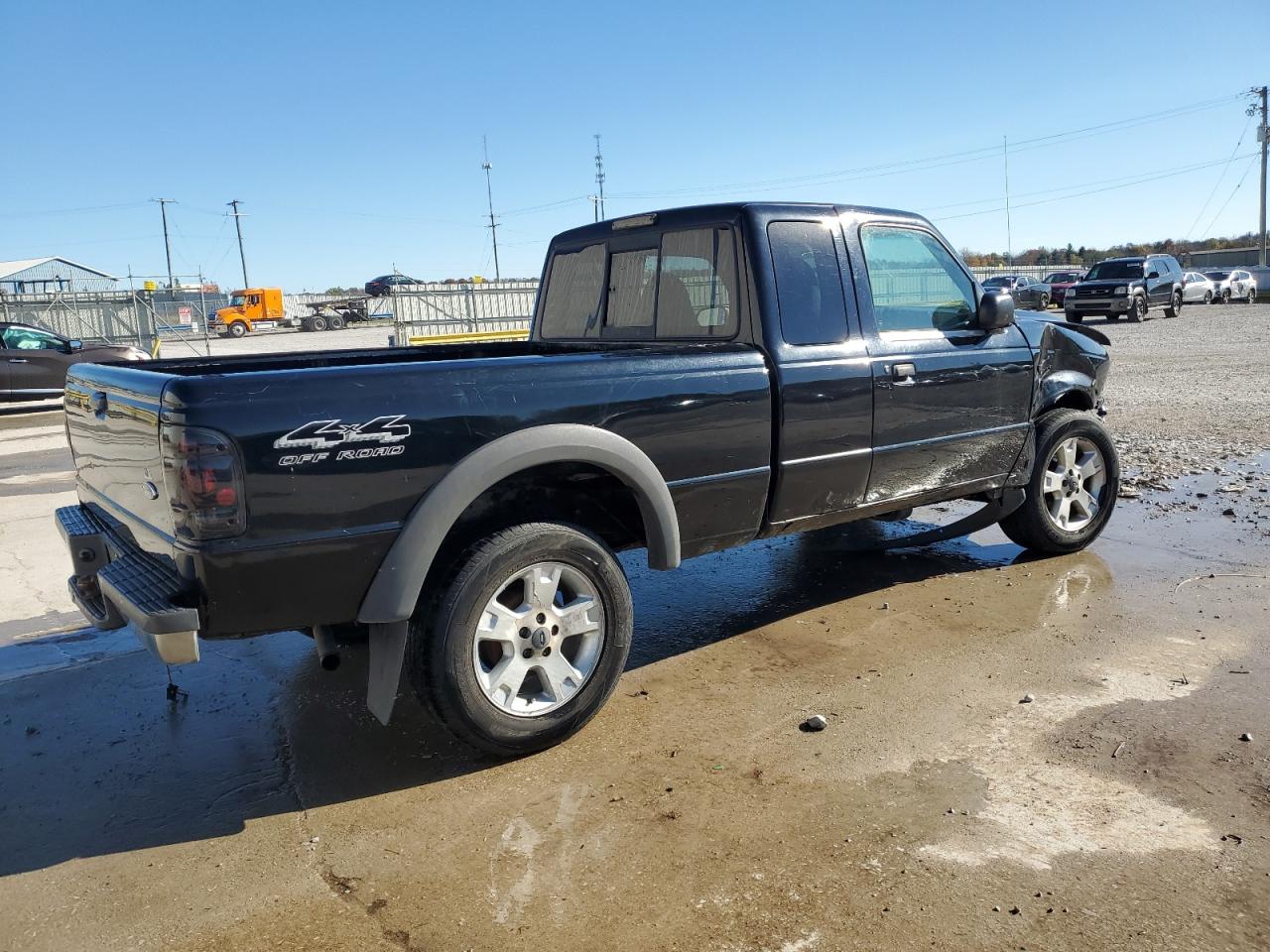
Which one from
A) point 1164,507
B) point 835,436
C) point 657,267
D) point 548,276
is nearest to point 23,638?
point 548,276

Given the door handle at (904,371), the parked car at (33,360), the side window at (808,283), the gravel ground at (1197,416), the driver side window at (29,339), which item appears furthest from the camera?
the driver side window at (29,339)

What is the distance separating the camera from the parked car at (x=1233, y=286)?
3903 centimetres

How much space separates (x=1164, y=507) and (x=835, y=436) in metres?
3.94

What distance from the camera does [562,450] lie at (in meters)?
Result: 3.57

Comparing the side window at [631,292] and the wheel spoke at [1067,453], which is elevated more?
the side window at [631,292]

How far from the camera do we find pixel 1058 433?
226 inches

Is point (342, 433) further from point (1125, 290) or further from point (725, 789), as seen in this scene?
point (1125, 290)

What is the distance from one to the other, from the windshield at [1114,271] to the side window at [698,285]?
1169 inches

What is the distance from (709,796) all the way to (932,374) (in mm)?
2546

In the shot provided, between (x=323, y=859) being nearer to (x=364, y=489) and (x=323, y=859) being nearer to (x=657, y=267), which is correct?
(x=364, y=489)

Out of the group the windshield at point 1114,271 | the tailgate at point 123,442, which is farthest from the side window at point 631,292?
the windshield at point 1114,271

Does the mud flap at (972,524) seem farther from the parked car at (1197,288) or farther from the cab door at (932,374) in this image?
the parked car at (1197,288)

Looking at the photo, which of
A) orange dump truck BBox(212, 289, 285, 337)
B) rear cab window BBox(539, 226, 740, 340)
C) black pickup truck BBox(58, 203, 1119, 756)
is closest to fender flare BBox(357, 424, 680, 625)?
black pickup truck BBox(58, 203, 1119, 756)

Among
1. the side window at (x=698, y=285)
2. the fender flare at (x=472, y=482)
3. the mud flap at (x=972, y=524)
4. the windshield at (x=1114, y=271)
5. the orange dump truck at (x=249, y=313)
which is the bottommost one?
the mud flap at (x=972, y=524)
